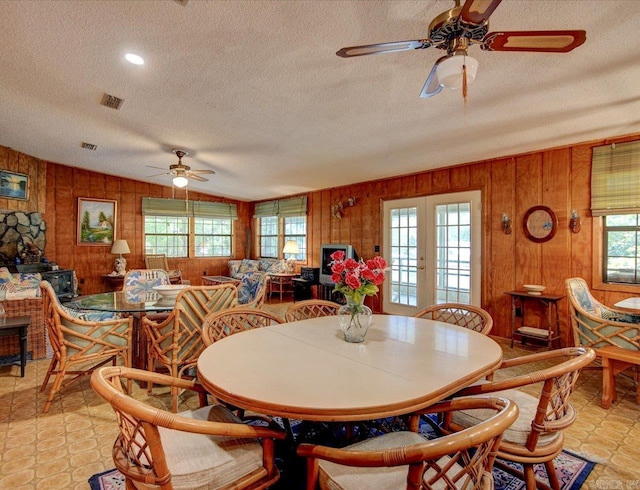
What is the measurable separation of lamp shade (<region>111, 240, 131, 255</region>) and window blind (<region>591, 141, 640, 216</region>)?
25.9ft

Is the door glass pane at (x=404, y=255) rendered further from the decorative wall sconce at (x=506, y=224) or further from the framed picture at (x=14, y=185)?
the framed picture at (x=14, y=185)

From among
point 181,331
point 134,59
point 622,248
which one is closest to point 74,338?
point 181,331

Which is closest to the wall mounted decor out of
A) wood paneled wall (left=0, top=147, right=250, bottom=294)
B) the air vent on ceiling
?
the air vent on ceiling

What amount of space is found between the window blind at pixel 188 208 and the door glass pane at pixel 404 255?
4764 mm

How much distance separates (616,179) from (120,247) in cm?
818

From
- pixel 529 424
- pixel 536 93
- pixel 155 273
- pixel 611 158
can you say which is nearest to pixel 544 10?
pixel 536 93

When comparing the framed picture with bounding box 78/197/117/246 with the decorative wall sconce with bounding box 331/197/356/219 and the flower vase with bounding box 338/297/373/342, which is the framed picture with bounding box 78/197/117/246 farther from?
the flower vase with bounding box 338/297/373/342

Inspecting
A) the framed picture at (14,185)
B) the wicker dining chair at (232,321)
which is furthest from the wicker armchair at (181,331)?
the framed picture at (14,185)

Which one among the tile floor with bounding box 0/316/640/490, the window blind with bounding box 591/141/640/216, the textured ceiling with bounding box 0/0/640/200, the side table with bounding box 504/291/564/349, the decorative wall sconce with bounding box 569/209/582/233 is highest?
the textured ceiling with bounding box 0/0/640/200

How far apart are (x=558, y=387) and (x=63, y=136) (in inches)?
247

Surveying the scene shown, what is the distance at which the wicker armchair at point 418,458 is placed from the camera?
843mm

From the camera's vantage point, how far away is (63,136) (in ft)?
16.0

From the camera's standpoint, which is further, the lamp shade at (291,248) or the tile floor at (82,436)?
the lamp shade at (291,248)

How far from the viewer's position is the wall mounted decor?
4.01 meters
